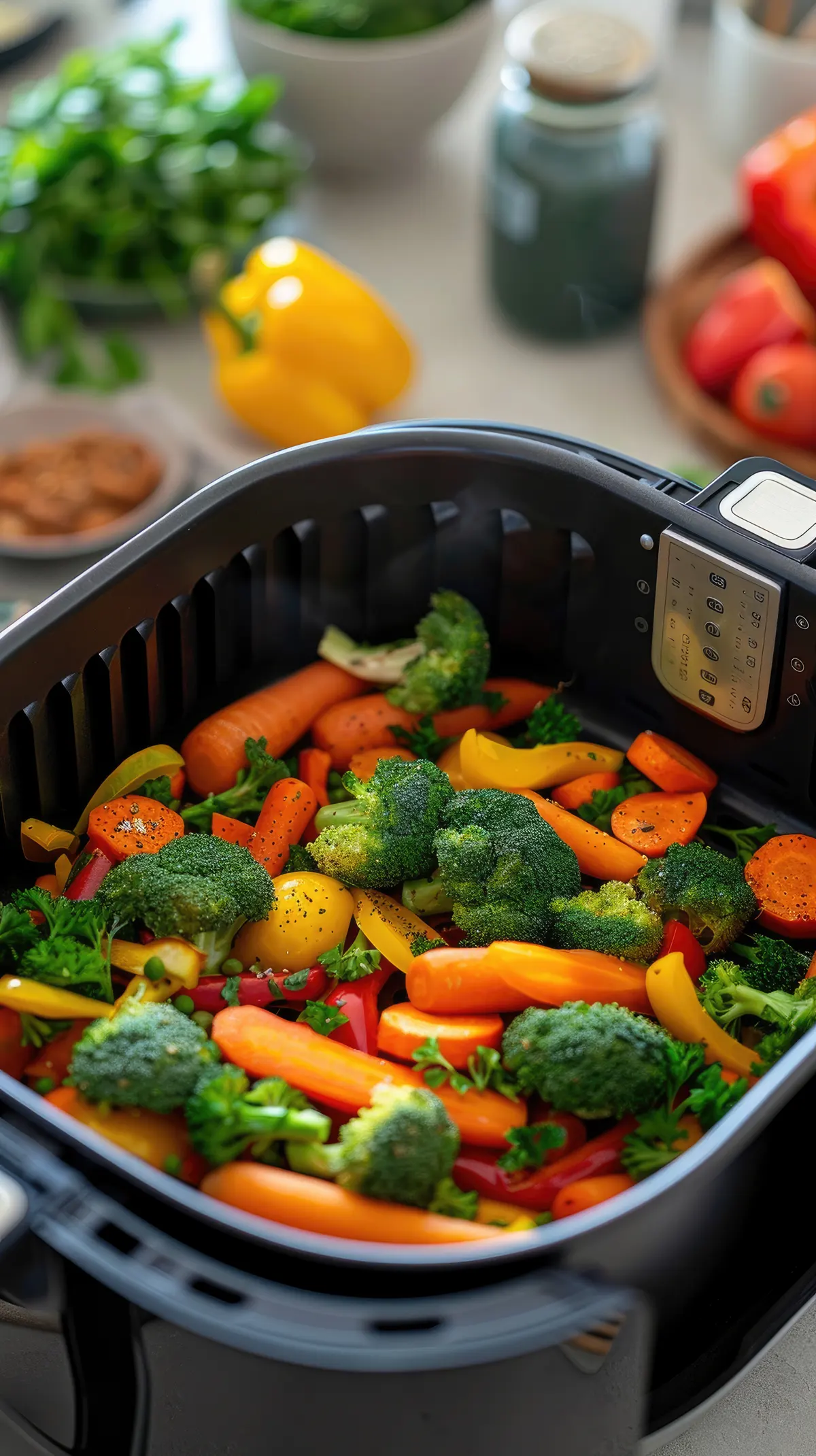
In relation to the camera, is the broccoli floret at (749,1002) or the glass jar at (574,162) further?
the glass jar at (574,162)

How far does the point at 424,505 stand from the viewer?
1.05 m

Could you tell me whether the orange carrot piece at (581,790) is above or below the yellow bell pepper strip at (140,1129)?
below

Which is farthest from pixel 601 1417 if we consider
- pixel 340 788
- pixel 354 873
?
pixel 340 788

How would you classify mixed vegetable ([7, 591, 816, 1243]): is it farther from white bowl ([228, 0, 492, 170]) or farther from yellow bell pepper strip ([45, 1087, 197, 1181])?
white bowl ([228, 0, 492, 170])

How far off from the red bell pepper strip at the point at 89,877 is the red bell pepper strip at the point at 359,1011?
171 mm

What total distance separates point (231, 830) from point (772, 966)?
38cm

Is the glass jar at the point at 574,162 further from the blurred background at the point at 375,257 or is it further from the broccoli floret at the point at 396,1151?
the broccoli floret at the point at 396,1151

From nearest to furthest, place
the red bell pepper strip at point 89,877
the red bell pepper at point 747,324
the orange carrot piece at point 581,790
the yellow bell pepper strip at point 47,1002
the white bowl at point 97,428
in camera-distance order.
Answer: the yellow bell pepper strip at point 47,1002 < the red bell pepper strip at point 89,877 < the orange carrot piece at point 581,790 < the white bowl at point 97,428 < the red bell pepper at point 747,324

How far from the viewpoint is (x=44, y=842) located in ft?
3.14

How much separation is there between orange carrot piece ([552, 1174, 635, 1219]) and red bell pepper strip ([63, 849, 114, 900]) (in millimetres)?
356

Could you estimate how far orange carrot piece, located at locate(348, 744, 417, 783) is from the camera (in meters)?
1.05

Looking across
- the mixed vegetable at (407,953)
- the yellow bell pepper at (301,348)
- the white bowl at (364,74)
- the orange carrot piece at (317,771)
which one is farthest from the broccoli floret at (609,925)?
the white bowl at (364,74)

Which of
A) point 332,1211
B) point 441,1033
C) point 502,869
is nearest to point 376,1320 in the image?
point 332,1211

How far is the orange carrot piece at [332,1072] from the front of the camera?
79cm
